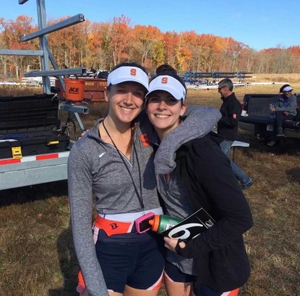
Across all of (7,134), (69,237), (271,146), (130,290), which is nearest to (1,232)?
(69,237)

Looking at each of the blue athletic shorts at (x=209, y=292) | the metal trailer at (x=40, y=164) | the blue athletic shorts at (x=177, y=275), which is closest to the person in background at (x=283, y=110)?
the metal trailer at (x=40, y=164)

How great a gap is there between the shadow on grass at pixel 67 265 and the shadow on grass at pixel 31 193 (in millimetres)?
1179

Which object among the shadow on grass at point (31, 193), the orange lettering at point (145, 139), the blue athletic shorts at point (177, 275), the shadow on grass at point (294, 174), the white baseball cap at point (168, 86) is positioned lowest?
the shadow on grass at point (294, 174)

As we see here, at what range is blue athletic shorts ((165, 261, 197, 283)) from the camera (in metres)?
2.08

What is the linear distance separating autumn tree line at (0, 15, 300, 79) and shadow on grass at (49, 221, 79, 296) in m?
60.9

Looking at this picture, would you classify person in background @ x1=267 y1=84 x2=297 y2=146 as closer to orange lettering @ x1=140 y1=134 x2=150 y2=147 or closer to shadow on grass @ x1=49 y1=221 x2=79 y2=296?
shadow on grass @ x1=49 y1=221 x2=79 y2=296

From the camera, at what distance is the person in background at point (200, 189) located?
1.63m

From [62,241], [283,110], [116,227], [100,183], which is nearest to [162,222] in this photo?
[116,227]

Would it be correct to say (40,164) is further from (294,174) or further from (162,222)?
(294,174)

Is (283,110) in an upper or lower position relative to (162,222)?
lower

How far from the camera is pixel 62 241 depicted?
4.03m

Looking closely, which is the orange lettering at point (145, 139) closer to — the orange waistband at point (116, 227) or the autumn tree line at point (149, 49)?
Answer: the orange waistband at point (116, 227)

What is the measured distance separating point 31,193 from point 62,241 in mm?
1616

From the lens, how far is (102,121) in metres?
2.00
